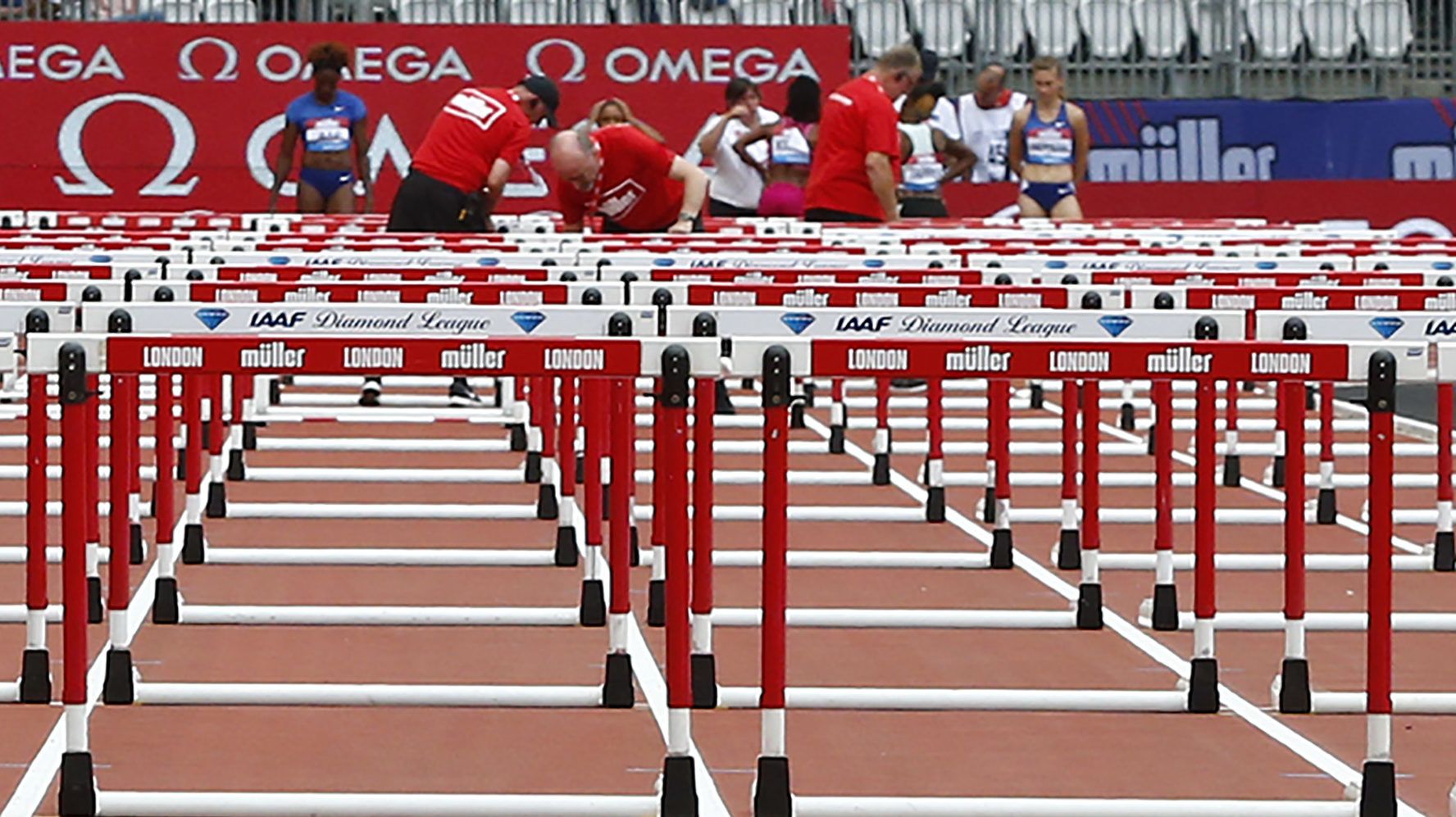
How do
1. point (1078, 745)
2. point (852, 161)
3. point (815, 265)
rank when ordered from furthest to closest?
point (852, 161) → point (815, 265) → point (1078, 745)

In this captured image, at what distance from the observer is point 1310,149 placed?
2606cm

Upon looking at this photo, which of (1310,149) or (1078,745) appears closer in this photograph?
(1078,745)

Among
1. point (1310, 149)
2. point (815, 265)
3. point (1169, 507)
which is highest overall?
point (1310, 149)

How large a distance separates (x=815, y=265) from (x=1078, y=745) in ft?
16.6

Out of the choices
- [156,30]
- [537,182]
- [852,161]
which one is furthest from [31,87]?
[852,161]

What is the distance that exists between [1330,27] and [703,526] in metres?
21.6

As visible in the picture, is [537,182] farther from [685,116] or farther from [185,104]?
[185,104]

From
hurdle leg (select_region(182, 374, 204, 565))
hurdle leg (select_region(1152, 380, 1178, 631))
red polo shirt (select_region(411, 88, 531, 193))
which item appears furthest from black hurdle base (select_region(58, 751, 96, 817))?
red polo shirt (select_region(411, 88, 531, 193))

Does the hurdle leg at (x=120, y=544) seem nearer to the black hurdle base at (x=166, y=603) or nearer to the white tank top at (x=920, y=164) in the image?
the black hurdle base at (x=166, y=603)

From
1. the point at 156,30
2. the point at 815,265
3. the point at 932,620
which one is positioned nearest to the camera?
the point at 932,620

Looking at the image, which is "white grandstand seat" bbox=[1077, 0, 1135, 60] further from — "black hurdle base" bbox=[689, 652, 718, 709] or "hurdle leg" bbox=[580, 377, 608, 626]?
"black hurdle base" bbox=[689, 652, 718, 709]

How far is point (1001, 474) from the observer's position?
952 cm

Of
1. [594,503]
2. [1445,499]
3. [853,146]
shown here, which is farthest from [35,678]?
[853,146]

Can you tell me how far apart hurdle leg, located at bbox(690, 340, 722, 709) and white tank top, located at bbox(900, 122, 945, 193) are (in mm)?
12921
